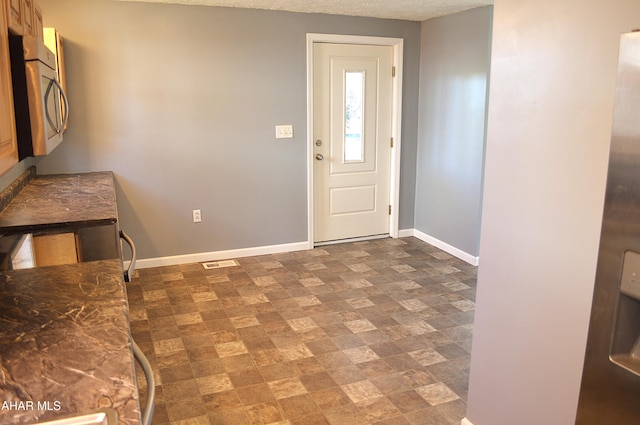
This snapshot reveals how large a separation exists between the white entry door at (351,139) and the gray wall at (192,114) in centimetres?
21

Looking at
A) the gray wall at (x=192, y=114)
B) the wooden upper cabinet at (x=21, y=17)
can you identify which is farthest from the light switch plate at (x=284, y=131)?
the wooden upper cabinet at (x=21, y=17)

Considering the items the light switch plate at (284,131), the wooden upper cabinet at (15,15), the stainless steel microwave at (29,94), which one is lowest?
the light switch plate at (284,131)

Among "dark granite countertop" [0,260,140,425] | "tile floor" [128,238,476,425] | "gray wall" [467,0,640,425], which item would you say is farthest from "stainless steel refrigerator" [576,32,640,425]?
"tile floor" [128,238,476,425]

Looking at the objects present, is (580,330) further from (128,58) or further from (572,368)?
(128,58)

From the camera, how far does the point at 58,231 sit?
2.21 metres

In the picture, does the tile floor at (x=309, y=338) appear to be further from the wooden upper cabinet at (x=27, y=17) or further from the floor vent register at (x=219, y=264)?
the wooden upper cabinet at (x=27, y=17)

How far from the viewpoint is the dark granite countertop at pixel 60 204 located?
2307 millimetres

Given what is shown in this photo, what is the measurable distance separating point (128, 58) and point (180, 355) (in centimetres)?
260

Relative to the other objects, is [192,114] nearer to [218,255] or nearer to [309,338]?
[218,255]

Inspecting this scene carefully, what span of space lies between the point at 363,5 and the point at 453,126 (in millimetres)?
1431

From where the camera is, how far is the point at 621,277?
4.02 feet

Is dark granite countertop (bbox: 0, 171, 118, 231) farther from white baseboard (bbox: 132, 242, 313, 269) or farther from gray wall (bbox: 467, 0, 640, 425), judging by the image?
gray wall (bbox: 467, 0, 640, 425)

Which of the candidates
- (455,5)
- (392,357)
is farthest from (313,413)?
(455,5)

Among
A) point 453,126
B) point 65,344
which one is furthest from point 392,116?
point 65,344
